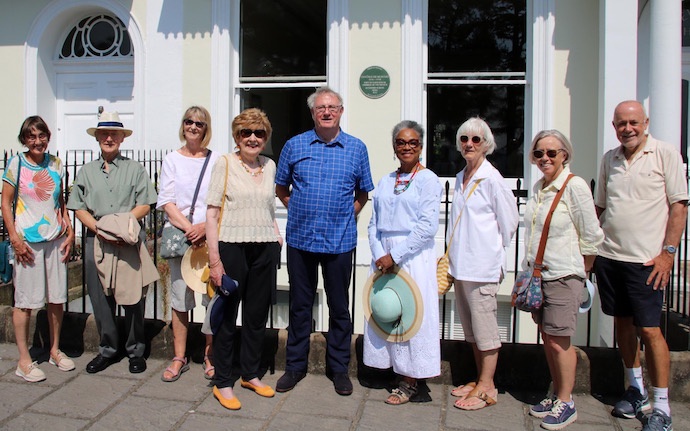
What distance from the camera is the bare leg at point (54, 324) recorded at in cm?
453

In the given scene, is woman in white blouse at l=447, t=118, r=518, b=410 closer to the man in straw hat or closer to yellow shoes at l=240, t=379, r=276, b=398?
yellow shoes at l=240, t=379, r=276, b=398

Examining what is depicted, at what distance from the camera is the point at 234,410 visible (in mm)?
3893

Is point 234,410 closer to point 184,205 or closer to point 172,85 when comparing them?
point 184,205

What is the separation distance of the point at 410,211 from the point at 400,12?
165 inches

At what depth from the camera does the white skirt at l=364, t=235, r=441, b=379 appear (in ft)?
12.7

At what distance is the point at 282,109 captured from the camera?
796 centimetres

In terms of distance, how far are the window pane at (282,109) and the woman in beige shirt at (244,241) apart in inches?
151

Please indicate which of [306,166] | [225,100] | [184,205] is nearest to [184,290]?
[184,205]

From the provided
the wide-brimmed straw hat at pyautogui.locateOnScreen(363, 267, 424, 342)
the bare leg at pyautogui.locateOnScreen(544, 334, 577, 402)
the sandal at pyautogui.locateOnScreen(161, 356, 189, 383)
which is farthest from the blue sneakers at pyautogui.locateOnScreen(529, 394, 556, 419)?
the sandal at pyautogui.locateOnScreen(161, 356, 189, 383)

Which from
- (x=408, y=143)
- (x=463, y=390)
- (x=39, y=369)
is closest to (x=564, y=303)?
(x=463, y=390)

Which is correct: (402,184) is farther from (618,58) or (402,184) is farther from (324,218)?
(618,58)

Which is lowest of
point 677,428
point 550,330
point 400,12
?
point 677,428

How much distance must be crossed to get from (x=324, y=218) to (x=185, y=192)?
3.35 ft

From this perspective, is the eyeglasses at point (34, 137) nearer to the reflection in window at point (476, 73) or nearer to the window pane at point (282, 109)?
the window pane at point (282, 109)
